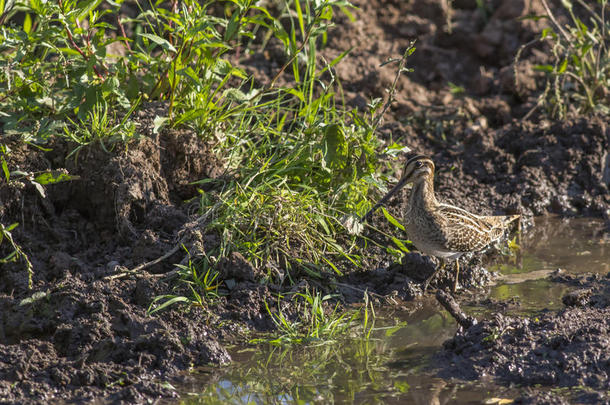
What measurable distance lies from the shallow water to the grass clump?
240 cm

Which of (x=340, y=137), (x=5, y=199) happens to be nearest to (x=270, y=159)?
(x=340, y=137)

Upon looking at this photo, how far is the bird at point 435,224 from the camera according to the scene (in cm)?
599

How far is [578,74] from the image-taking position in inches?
324

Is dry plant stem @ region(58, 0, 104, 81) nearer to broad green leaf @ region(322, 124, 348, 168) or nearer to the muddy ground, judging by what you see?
the muddy ground

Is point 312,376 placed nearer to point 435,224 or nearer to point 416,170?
point 435,224

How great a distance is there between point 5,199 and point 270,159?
1.94m

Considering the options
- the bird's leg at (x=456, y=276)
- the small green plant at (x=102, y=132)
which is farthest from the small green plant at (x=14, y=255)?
the bird's leg at (x=456, y=276)

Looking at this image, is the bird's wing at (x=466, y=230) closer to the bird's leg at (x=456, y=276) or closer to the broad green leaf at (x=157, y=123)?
the bird's leg at (x=456, y=276)

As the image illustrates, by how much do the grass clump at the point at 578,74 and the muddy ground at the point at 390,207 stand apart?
0.21 metres

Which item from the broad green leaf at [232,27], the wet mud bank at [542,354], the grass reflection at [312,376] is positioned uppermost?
the broad green leaf at [232,27]

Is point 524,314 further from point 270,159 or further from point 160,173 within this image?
point 160,173

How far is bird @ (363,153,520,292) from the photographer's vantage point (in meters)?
5.99

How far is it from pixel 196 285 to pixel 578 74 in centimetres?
483

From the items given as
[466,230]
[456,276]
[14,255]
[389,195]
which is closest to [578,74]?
[466,230]
